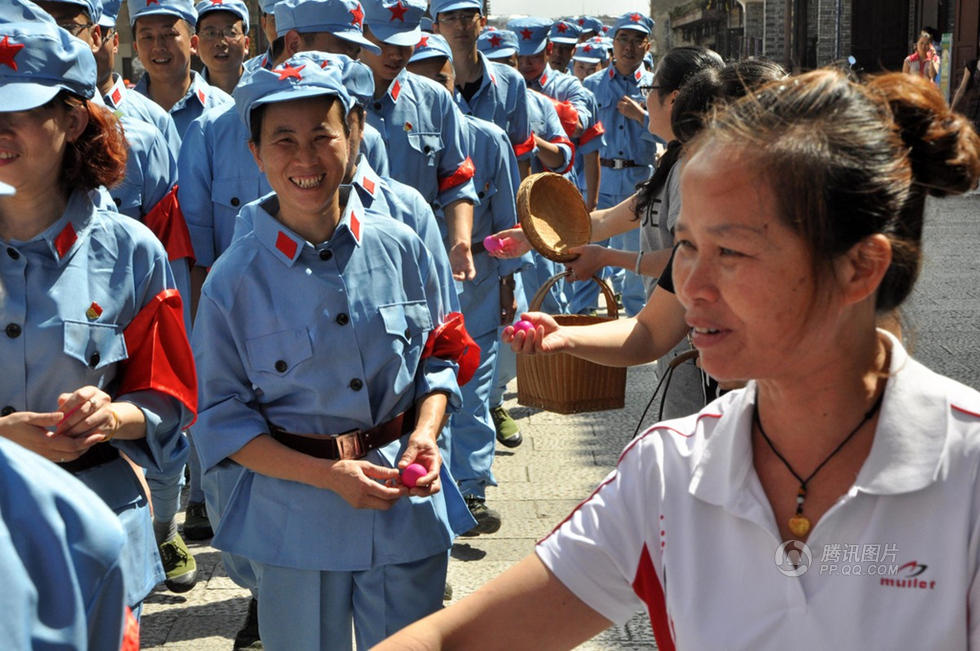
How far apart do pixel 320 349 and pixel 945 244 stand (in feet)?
38.8

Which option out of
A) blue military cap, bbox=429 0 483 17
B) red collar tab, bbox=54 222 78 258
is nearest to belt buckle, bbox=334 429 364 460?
red collar tab, bbox=54 222 78 258

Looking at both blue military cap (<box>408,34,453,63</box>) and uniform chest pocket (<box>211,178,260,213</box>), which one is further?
blue military cap (<box>408,34,453,63</box>)

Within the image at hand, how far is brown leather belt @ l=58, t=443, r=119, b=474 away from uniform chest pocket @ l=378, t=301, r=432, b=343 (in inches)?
27.1

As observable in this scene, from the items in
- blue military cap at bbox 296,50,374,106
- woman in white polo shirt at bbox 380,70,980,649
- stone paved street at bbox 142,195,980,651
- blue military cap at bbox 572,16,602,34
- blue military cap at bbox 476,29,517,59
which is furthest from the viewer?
blue military cap at bbox 572,16,602,34

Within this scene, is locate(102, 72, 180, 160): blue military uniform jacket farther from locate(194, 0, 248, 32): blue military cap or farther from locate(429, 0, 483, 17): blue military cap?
locate(429, 0, 483, 17): blue military cap

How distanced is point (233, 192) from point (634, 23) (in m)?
6.65

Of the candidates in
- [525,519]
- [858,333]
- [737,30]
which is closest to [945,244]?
[525,519]

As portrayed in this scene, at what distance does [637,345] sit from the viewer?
317 centimetres

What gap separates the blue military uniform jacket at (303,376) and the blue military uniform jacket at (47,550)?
5.90 feet

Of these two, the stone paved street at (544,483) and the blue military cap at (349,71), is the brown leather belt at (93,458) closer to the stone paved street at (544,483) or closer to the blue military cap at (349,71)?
the blue military cap at (349,71)

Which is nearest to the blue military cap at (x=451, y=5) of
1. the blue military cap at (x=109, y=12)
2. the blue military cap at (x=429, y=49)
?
the blue military cap at (x=429, y=49)

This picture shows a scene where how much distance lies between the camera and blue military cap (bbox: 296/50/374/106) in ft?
11.4

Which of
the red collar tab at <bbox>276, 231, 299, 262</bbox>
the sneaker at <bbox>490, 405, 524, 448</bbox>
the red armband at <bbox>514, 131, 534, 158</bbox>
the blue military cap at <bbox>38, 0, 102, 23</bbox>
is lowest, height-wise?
the sneaker at <bbox>490, 405, 524, 448</bbox>

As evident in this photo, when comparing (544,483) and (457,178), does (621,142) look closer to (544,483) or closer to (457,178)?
(544,483)
